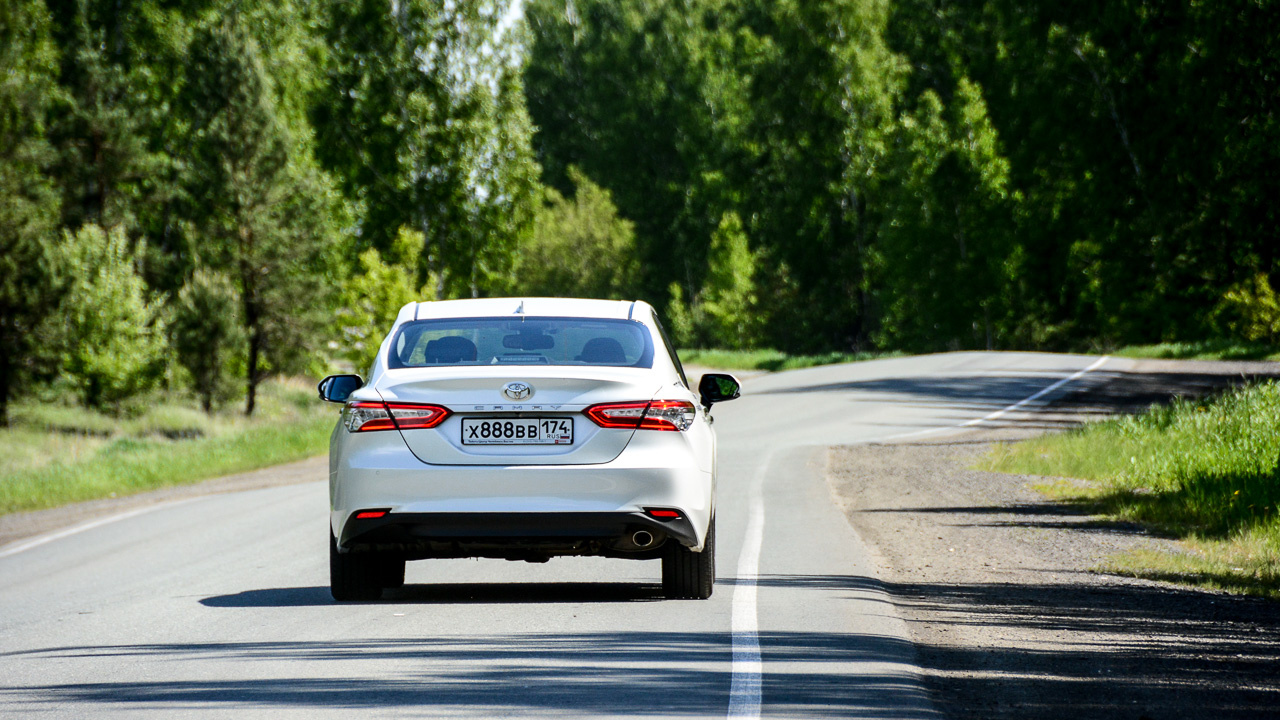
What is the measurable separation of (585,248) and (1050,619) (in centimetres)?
8067

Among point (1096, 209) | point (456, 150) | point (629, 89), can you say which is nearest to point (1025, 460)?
point (456, 150)

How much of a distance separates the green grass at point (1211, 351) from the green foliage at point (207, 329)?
1101 inches

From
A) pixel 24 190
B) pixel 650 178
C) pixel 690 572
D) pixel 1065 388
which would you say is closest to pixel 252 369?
pixel 24 190

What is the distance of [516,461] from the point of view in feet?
25.9

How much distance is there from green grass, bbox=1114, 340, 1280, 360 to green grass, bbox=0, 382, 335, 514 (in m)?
26.2

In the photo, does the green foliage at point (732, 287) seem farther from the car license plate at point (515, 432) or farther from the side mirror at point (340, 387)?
the car license plate at point (515, 432)

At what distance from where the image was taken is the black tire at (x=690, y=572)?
8.80m

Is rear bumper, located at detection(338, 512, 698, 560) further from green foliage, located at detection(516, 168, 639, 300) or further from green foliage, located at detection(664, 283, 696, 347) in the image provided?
green foliage, located at detection(516, 168, 639, 300)

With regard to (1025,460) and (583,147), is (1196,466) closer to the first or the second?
(1025,460)

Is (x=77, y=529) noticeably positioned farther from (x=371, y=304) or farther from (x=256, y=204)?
(x=371, y=304)

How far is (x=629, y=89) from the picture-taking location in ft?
290

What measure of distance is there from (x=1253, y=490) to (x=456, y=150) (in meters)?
42.6

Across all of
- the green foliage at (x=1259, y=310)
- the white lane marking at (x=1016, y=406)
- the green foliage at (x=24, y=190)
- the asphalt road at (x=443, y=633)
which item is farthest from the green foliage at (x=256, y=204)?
the asphalt road at (x=443, y=633)

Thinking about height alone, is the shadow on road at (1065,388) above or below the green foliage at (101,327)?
below
